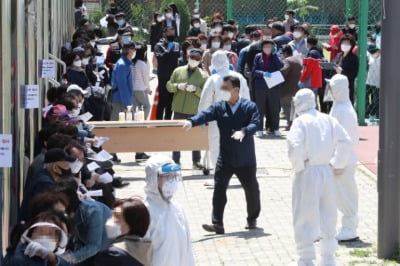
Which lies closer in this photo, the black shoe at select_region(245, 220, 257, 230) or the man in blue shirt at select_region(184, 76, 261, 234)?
the man in blue shirt at select_region(184, 76, 261, 234)

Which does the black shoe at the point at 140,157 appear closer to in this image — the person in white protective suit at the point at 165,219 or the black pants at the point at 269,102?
the black pants at the point at 269,102

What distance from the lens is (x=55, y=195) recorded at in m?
6.84

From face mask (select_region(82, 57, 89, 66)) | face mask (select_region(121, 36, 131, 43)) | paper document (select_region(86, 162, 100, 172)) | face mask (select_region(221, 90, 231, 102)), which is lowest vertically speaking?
paper document (select_region(86, 162, 100, 172))

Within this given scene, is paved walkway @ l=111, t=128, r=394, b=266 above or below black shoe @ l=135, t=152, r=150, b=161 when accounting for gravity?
below

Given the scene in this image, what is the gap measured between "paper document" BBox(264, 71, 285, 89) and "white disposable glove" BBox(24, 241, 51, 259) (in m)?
13.5

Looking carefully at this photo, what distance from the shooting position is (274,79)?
19031 millimetres

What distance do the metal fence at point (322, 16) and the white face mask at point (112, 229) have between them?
38.5ft

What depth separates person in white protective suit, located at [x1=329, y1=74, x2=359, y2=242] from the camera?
37.8ft

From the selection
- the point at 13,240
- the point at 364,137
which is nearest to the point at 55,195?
the point at 13,240

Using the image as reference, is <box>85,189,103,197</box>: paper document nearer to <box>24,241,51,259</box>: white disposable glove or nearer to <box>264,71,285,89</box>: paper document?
<box>24,241,51,259</box>: white disposable glove

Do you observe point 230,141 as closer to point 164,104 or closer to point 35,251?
point 35,251

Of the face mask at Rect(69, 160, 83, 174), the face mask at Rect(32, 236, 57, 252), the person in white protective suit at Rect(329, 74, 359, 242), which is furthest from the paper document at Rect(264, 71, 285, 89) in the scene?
the face mask at Rect(32, 236, 57, 252)

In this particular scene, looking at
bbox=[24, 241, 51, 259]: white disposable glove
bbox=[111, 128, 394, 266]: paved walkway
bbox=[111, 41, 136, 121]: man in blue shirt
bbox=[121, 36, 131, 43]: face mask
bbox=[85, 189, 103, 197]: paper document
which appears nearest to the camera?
bbox=[24, 241, 51, 259]: white disposable glove

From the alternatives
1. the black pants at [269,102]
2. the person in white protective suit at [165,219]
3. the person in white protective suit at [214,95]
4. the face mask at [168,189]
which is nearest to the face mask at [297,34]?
the black pants at [269,102]
